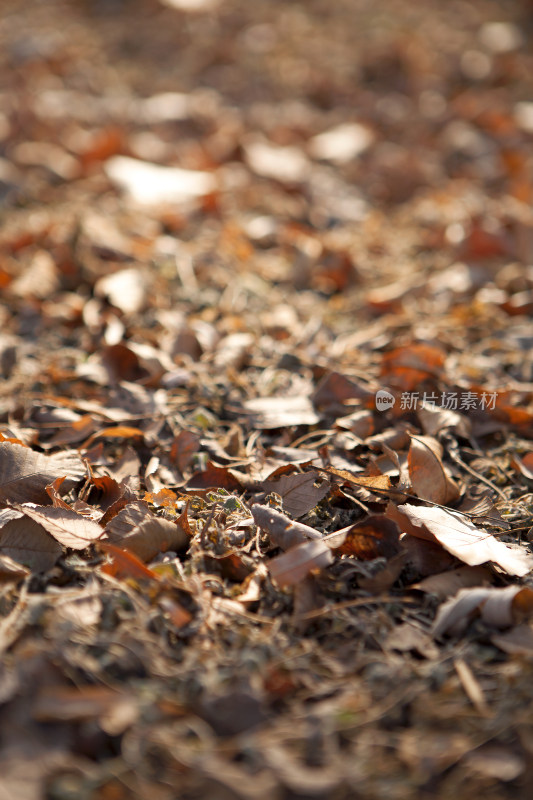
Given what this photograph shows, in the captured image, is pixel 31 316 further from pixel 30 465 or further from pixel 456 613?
pixel 456 613

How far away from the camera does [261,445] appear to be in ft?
4.89

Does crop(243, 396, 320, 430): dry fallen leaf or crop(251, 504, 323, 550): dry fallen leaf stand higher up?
crop(251, 504, 323, 550): dry fallen leaf

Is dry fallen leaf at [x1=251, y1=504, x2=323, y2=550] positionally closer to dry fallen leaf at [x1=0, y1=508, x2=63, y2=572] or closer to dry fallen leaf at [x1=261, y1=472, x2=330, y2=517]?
dry fallen leaf at [x1=261, y1=472, x2=330, y2=517]

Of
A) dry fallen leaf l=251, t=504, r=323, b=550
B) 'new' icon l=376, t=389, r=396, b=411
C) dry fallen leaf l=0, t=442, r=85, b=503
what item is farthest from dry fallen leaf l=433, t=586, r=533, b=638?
dry fallen leaf l=0, t=442, r=85, b=503

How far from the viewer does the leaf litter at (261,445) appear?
35.2 inches

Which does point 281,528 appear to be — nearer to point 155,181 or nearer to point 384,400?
point 384,400

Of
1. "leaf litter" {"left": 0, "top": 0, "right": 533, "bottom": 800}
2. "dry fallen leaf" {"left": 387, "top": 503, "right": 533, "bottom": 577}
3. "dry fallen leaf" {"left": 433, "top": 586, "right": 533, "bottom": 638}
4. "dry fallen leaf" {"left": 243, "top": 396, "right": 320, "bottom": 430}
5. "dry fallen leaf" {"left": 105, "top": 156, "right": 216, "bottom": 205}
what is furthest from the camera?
"dry fallen leaf" {"left": 105, "top": 156, "right": 216, "bottom": 205}

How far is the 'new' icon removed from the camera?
1573 mm

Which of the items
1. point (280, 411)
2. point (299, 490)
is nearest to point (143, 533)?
point (299, 490)

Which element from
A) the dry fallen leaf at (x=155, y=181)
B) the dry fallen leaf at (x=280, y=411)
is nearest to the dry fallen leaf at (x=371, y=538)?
the dry fallen leaf at (x=280, y=411)

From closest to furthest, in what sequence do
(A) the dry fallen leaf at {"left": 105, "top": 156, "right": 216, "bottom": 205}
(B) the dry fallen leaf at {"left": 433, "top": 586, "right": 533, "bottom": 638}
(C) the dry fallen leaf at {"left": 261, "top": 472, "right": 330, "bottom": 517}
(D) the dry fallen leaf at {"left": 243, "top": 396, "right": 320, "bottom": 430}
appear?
(B) the dry fallen leaf at {"left": 433, "top": 586, "right": 533, "bottom": 638}
(C) the dry fallen leaf at {"left": 261, "top": 472, "right": 330, "bottom": 517}
(D) the dry fallen leaf at {"left": 243, "top": 396, "right": 320, "bottom": 430}
(A) the dry fallen leaf at {"left": 105, "top": 156, "right": 216, "bottom": 205}

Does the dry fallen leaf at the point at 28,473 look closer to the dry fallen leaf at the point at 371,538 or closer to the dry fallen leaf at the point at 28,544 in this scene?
the dry fallen leaf at the point at 28,544

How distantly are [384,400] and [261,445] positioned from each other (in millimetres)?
308

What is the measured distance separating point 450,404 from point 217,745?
3.16ft
